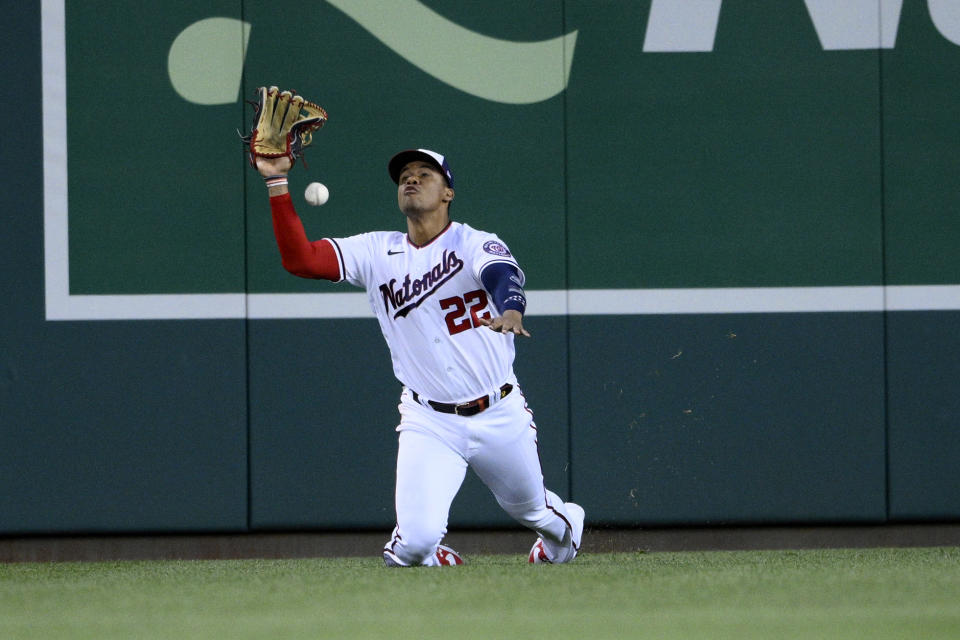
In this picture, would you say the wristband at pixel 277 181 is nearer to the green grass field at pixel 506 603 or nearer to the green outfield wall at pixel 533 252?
the green grass field at pixel 506 603

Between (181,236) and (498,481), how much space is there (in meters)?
2.58

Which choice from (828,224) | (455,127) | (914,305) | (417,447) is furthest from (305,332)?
(914,305)

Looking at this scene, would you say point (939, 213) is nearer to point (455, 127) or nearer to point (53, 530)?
point (455, 127)

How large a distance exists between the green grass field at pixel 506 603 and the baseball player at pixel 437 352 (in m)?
0.30

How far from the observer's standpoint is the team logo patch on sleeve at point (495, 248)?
4.63m

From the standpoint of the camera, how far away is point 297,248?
4.67 m

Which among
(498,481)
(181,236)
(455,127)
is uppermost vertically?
(455,127)

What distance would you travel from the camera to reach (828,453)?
6.47m

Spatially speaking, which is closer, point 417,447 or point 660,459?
point 417,447

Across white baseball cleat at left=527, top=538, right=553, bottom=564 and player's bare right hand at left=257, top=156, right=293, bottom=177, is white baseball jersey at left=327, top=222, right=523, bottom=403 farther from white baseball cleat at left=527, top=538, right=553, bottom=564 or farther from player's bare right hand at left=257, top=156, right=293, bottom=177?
white baseball cleat at left=527, top=538, right=553, bottom=564

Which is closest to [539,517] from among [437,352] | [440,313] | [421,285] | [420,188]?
[437,352]

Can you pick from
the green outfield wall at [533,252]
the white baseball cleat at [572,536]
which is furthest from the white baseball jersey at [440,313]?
the green outfield wall at [533,252]

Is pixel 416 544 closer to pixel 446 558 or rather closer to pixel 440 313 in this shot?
pixel 446 558

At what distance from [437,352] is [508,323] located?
2.06 feet
